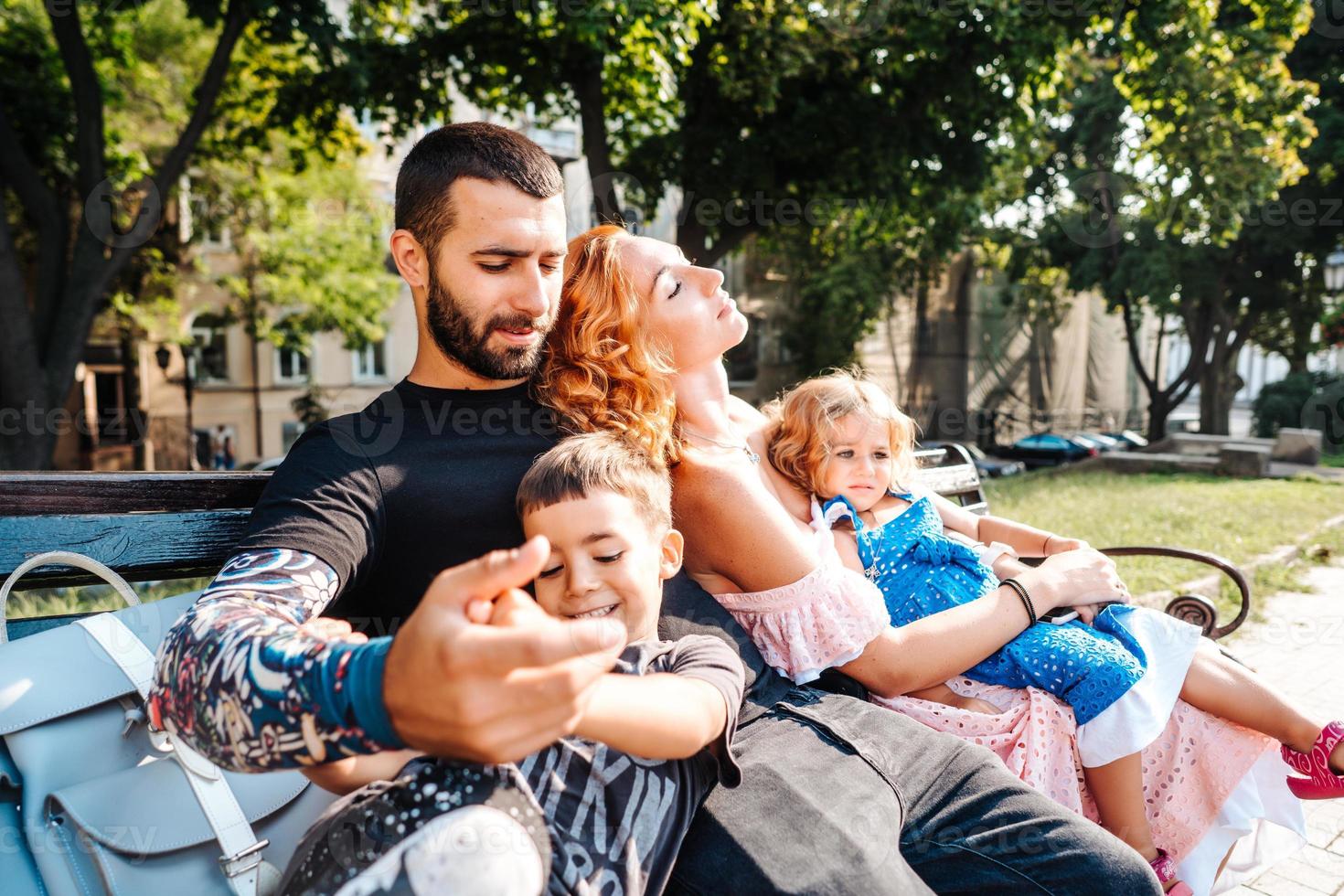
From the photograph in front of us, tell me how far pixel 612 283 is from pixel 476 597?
1.53m

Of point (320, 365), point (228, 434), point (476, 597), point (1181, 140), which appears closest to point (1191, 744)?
point (476, 597)

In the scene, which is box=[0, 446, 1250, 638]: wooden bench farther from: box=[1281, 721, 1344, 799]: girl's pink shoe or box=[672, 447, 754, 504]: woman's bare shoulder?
box=[1281, 721, 1344, 799]: girl's pink shoe

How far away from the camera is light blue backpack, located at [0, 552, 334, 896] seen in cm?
140

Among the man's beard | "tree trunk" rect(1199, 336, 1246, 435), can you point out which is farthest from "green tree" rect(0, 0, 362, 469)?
"tree trunk" rect(1199, 336, 1246, 435)

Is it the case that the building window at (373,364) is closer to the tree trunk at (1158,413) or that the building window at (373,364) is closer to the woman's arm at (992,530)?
the tree trunk at (1158,413)

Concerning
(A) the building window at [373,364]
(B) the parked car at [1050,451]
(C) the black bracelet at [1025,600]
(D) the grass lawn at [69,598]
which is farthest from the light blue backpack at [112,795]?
(B) the parked car at [1050,451]

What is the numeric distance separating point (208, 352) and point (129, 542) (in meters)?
26.3

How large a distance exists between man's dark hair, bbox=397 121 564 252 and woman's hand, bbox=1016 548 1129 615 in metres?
1.65

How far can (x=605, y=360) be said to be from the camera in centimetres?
227

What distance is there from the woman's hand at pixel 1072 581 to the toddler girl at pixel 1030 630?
1.7 inches

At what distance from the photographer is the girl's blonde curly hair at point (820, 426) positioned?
267 cm

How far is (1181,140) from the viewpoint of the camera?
11.8 m

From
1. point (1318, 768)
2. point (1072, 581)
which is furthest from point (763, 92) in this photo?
point (1318, 768)

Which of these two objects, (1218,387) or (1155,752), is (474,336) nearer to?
(1155,752)
